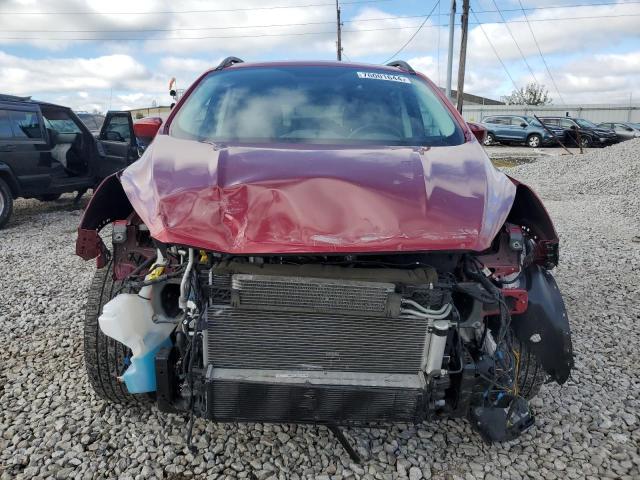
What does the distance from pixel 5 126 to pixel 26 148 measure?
1.26ft

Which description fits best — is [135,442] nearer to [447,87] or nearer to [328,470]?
[328,470]

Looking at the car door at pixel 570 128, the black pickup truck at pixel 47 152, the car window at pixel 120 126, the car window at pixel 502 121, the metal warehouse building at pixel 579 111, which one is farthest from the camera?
the metal warehouse building at pixel 579 111

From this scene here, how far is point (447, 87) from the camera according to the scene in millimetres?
19969

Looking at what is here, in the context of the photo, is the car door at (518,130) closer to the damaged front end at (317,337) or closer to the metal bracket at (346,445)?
the damaged front end at (317,337)

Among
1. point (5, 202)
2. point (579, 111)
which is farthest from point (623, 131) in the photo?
point (5, 202)

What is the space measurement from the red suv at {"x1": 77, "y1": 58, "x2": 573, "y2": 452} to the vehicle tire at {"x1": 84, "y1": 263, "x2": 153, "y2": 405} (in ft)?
0.78

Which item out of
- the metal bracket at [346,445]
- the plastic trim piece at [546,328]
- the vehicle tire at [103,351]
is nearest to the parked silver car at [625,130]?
the plastic trim piece at [546,328]

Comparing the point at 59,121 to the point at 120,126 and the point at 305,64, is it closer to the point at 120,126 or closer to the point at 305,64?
the point at 120,126

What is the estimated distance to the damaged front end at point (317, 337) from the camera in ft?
6.25

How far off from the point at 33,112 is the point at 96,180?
1402mm

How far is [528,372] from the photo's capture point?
8.46 feet

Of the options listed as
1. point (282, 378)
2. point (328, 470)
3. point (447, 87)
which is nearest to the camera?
point (282, 378)

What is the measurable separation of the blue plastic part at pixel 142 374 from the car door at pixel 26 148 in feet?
21.0

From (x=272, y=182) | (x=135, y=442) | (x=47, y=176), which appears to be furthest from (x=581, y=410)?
(x=47, y=176)
